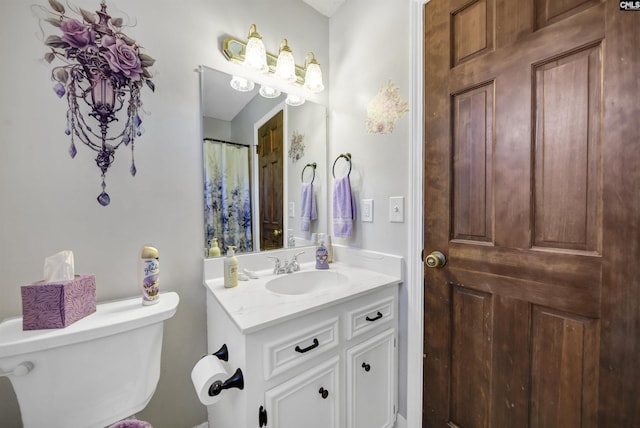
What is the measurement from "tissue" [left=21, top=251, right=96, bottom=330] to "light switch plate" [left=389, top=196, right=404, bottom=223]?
133cm

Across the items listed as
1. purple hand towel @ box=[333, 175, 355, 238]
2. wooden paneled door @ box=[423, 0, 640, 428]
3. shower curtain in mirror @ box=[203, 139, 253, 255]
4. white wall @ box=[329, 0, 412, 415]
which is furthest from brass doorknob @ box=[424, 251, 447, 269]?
shower curtain in mirror @ box=[203, 139, 253, 255]

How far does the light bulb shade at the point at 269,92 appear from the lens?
57.0 inches

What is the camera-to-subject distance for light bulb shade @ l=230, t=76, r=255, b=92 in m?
1.34

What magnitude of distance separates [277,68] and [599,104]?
1382 millimetres

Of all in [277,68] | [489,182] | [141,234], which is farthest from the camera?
[277,68]

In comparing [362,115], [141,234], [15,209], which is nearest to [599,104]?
[362,115]

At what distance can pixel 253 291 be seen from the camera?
43.8 inches

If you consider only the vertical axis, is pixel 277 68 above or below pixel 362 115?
above

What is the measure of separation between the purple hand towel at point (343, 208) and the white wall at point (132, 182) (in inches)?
31.1

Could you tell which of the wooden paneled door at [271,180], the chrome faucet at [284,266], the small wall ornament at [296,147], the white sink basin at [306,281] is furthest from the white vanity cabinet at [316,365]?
the small wall ornament at [296,147]

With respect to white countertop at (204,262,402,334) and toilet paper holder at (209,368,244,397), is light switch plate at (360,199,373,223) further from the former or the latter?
toilet paper holder at (209,368,244,397)

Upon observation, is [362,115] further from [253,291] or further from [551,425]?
[551,425]

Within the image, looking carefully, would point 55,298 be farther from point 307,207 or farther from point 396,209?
point 396,209

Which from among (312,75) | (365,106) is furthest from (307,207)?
(312,75)
